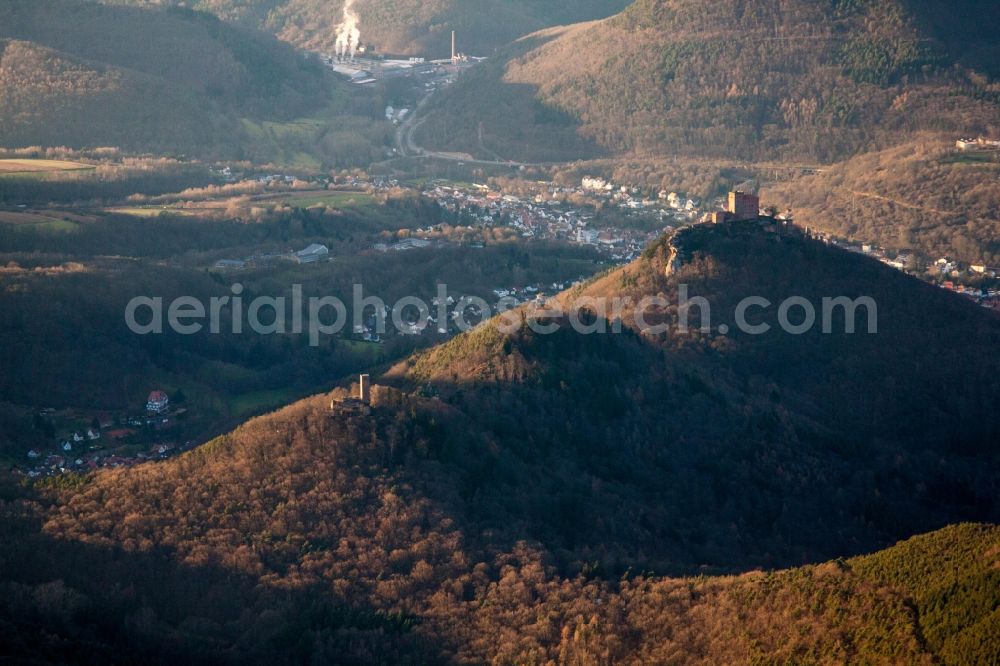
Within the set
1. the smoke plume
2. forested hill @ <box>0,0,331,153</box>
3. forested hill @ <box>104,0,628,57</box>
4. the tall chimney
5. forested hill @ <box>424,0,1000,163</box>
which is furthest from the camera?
the smoke plume

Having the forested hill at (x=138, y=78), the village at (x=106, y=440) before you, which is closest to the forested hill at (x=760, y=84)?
the forested hill at (x=138, y=78)

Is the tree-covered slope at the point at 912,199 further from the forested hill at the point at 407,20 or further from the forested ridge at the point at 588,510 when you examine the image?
the forested hill at the point at 407,20

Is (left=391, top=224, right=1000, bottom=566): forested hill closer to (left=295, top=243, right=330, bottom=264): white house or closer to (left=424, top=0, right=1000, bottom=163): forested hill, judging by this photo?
(left=295, top=243, right=330, bottom=264): white house

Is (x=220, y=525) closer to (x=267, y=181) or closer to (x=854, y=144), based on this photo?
(x=267, y=181)

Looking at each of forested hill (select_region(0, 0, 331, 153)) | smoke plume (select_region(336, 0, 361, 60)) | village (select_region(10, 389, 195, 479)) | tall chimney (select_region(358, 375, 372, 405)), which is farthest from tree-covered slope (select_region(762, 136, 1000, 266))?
smoke plume (select_region(336, 0, 361, 60))

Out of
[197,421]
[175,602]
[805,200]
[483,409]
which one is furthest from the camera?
[805,200]

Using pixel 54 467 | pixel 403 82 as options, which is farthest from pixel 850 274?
pixel 403 82

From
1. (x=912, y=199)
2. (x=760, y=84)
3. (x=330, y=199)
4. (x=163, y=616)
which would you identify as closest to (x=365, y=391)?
(x=163, y=616)
